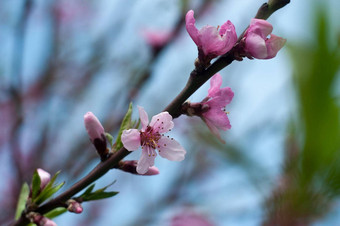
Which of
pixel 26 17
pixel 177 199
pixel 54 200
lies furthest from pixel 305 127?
pixel 177 199

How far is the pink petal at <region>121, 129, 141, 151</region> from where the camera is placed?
100 cm

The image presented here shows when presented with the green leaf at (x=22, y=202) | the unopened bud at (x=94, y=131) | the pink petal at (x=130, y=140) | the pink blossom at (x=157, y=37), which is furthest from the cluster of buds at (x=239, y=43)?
the pink blossom at (x=157, y=37)

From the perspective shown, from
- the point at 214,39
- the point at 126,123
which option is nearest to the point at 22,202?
the point at 126,123

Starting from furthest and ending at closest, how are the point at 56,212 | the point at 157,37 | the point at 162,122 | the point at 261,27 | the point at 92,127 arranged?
1. the point at 157,37
2. the point at 56,212
3. the point at 92,127
4. the point at 162,122
5. the point at 261,27

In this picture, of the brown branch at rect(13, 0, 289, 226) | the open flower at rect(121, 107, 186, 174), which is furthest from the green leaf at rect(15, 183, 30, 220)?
the open flower at rect(121, 107, 186, 174)

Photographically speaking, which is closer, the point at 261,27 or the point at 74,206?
the point at 261,27

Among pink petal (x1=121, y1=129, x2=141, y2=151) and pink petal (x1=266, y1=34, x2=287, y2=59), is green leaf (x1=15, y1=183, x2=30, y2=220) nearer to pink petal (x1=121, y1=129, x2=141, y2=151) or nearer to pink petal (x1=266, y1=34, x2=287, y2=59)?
pink petal (x1=121, y1=129, x2=141, y2=151)

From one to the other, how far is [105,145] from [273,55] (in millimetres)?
552

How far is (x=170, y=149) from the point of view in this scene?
45.7 inches

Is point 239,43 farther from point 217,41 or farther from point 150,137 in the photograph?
point 150,137

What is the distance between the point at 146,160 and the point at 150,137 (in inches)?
5.4

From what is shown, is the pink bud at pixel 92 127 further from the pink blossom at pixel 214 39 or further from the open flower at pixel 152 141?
the pink blossom at pixel 214 39

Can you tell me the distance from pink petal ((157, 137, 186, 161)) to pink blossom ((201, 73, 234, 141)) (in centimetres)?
11

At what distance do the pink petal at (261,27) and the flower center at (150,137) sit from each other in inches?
16.9
